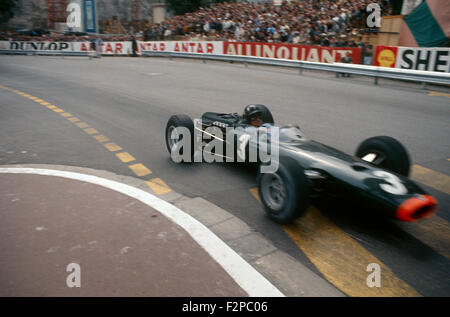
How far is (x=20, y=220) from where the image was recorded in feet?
12.1

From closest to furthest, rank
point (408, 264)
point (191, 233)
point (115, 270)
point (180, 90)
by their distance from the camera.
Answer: point (115, 270)
point (408, 264)
point (191, 233)
point (180, 90)

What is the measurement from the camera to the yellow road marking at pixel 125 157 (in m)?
5.77

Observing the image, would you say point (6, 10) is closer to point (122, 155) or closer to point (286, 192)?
point (122, 155)

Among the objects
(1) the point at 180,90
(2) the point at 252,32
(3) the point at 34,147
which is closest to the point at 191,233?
(3) the point at 34,147

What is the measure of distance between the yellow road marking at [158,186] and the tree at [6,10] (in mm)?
51943

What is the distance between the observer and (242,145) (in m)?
5.02

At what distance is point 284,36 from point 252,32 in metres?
3.15

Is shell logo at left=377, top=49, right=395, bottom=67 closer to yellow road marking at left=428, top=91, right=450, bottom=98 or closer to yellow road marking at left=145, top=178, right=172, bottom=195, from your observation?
yellow road marking at left=428, top=91, right=450, bottom=98

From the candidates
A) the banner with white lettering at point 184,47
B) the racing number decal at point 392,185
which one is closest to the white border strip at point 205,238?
the racing number decal at point 392,185

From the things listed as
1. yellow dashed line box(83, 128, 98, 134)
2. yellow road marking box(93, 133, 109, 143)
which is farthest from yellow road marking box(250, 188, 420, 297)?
yellow dashed line box(83, 128, 98, 134)

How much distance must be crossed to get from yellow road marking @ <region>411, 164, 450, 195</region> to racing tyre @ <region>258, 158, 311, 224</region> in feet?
7.92

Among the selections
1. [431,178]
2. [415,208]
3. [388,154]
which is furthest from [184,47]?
[415,208]

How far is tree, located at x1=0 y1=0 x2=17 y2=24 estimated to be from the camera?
44.9 metres

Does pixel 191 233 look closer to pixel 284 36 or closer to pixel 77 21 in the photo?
pixel 284 36
